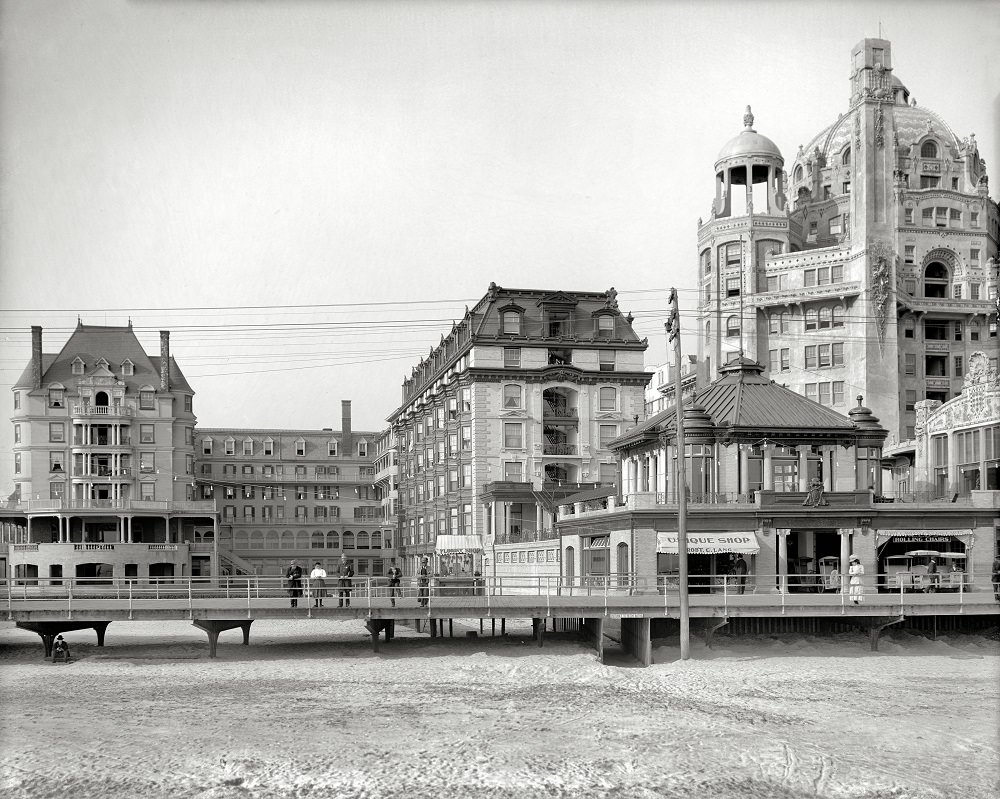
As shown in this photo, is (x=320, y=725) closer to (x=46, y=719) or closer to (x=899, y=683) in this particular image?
(x=46, y=719)

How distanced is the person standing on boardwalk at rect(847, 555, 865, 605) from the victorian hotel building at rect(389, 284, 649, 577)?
1318 inches

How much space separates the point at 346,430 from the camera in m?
122

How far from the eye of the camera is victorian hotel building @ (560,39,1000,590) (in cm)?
4491

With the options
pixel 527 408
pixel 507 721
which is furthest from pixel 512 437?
pixel 507 721

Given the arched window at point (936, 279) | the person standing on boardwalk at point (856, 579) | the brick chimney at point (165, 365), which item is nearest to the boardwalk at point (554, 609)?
the person standing on boardwalk at point (856, 579)

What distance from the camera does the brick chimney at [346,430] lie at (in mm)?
120562

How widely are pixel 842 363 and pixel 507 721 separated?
64827 mm

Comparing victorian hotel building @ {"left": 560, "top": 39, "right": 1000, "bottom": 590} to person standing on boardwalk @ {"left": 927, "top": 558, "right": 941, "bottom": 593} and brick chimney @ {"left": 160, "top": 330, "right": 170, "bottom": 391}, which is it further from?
brick chimney @ {"left": 160, "top": 330, "right": 170, "bottom": 391}

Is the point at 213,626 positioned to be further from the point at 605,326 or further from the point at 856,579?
the point at 605,326

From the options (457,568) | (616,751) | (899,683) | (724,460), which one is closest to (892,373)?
(457,568)

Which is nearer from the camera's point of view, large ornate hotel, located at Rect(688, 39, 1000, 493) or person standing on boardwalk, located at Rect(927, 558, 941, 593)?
person standing on boardwalk, located at Rect(927, 558, 941, 593)

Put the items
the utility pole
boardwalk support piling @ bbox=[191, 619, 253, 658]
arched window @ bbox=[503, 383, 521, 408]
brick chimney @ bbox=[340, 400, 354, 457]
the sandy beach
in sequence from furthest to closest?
brick chimney @ bbox=[340, 400, 354, 457]
arched window @ bbox=[503, 383, 521, 408]
boardwalk support piling @ bbox=[191, 619, 253, 658]
the utility pole
the sandy beach

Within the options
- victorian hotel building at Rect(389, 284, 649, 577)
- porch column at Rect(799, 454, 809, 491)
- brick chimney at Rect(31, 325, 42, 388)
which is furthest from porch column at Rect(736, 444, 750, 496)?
brick chimney at Rect(31, 325, 42, 388)

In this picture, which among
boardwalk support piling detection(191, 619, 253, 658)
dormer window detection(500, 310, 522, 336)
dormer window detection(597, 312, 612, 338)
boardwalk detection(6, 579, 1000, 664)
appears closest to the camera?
boardwalk detection(6, 579, 1000, 664)
